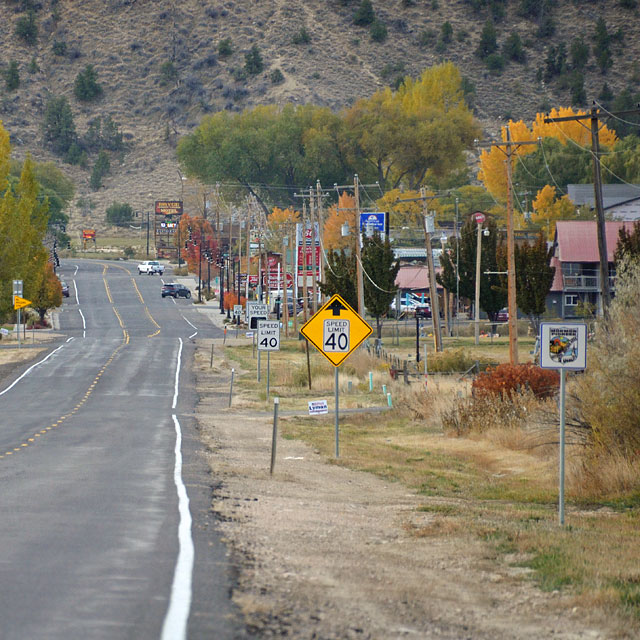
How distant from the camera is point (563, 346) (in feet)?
45.5

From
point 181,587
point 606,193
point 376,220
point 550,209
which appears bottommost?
point 181,587

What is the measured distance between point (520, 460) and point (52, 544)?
1389cm

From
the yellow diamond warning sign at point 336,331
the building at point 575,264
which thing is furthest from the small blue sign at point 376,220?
the yellow diamond warning sign at point 336,331

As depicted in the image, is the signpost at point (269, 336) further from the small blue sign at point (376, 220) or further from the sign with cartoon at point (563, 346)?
the small blue sign at point (376, 220)

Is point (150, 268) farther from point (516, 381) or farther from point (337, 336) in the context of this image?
point (337, 336)

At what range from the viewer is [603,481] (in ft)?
58.2

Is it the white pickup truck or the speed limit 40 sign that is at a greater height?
the white pickup truck

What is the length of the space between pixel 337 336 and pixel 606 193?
87.1 meters

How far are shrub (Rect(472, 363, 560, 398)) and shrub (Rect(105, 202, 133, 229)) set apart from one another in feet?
518

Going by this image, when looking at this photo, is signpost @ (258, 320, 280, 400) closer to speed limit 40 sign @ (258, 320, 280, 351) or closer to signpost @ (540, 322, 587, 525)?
speed limit 40 sign @ (258, 320, 280, 351)

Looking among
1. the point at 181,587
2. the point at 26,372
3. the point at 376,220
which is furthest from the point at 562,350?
the point at 376,220

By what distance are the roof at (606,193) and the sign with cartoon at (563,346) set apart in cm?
8840

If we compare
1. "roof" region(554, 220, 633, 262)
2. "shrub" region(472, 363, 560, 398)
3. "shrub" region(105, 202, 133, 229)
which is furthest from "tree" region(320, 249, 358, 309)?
"shrub" region(105, 202, 133, 229)

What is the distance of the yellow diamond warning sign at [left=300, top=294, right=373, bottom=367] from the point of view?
21.9 metres
